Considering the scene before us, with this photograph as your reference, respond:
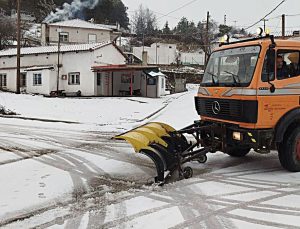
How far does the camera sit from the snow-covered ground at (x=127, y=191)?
525cm

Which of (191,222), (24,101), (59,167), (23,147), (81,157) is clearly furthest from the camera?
(24,101)

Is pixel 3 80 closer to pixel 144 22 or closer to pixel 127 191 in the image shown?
pixel 127 191

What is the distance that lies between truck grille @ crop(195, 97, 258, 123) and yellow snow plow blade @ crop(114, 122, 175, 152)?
102cm

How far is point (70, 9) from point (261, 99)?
80474mm

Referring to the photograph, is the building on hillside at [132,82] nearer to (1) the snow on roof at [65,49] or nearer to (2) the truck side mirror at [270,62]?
(1) the snow on roof at [65,49]

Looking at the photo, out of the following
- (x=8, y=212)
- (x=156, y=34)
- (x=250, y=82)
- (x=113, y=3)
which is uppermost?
(x=113, y=3)

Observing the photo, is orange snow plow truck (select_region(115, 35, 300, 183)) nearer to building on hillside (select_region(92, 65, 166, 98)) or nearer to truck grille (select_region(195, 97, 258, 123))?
truck grille (select_region(195, 97, 258, 123))

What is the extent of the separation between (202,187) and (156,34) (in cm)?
8653

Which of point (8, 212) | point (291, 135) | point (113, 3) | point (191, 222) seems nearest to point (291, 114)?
point (291, 135)

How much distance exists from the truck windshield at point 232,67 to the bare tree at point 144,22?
87172 millimetres

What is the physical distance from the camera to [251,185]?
23.0 feet

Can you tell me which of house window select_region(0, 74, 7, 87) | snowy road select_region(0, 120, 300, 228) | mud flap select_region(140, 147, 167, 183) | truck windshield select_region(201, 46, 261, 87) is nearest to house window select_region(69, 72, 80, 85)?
house window select_region(0, 74, 7, 87)

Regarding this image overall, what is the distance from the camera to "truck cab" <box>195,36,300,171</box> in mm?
7348

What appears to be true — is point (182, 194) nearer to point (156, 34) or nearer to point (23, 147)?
point (23, 147)
